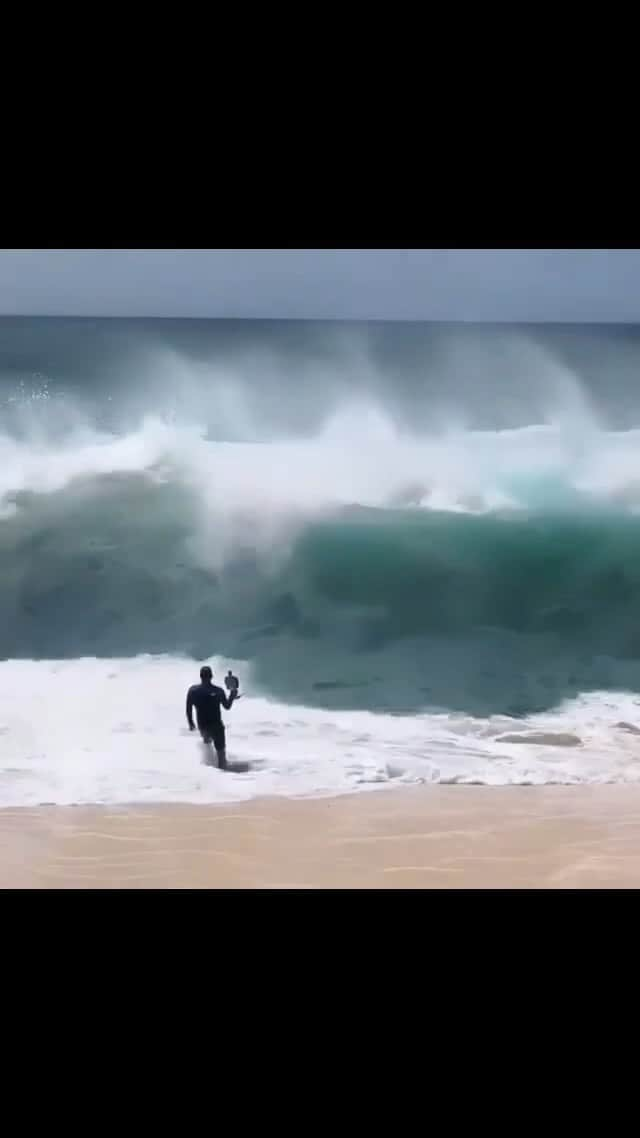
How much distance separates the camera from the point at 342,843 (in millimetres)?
2887

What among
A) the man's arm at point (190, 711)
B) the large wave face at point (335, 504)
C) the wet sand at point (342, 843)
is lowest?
the wet sand at point (342, 843)

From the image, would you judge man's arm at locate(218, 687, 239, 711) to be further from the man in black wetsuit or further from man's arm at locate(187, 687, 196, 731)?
man's arm at locate(187, 687, 196, 731)

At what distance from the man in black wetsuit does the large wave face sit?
126mm

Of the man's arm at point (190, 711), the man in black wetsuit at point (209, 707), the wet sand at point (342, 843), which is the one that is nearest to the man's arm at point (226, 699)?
the man in black wetsuit at point (209, 707)

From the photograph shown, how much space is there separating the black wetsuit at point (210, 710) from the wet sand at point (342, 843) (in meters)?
0.23

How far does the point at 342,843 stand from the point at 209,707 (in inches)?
25.7

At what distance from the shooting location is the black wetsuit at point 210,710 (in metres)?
3.07

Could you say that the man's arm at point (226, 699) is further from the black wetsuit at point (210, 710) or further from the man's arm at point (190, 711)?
the man's arm at point (190, 711)

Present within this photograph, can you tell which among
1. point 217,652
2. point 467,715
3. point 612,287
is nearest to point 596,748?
point 467,715

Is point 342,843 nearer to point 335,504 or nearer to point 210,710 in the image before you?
point 210,710

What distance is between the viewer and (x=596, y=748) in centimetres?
313

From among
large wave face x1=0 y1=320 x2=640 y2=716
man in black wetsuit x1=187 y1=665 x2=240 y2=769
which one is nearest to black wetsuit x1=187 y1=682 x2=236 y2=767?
man in black wetsuit x1=187 y1=665 x2=240 y2=769

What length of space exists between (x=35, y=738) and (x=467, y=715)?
152 cm

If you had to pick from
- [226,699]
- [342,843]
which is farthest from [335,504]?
[342,843]
